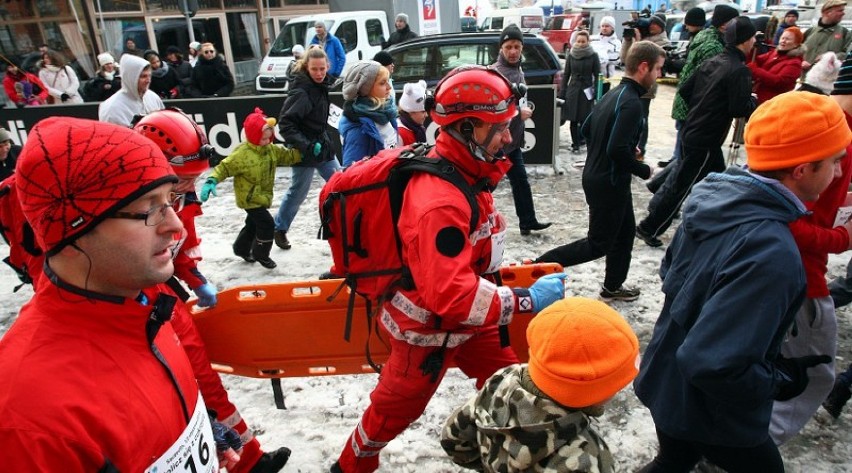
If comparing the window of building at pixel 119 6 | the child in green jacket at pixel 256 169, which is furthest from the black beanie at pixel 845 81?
the window of building at pixel 119 6

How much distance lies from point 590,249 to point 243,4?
18499mm

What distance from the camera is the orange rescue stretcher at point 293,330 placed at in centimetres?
315

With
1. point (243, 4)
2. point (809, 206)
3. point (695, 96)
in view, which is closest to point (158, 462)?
point (809, 206)

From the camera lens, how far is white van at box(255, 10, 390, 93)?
13.7m

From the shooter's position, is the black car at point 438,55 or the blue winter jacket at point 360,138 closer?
the blue winter jacket at point 360,138

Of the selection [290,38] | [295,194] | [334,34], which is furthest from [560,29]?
[295,194]

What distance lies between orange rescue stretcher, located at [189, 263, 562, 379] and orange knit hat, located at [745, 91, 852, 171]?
4.17ft

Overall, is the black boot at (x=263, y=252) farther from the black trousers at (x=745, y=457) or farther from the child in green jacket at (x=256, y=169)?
the black trousers at (x=745, y=457)

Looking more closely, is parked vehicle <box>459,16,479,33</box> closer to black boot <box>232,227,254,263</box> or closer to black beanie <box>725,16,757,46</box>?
black beanie <box>725,16,757,46</box>

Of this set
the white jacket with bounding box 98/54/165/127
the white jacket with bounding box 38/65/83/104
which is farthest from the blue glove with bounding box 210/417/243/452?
the white jacket with bounding box 38/65/83/104

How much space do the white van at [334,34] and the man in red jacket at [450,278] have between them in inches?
475

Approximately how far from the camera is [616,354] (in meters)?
1.62

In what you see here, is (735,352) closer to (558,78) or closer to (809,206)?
(809,206)

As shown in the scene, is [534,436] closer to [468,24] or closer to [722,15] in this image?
[722,15]
